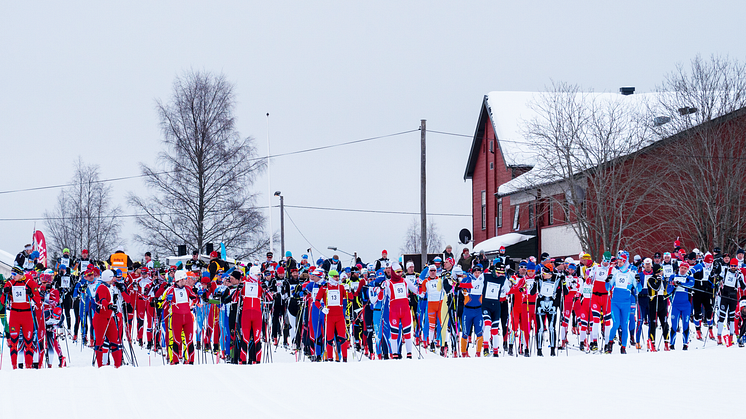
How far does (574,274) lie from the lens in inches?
685

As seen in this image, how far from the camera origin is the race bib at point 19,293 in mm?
15469

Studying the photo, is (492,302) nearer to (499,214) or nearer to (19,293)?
(19,293)

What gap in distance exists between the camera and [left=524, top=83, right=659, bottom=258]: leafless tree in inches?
1262

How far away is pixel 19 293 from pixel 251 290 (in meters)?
4.15

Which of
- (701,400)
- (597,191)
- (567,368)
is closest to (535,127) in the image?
(597,191)

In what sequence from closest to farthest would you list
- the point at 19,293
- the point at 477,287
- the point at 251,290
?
the point at 19,293 → the point at 251,290 → the point at 477,287

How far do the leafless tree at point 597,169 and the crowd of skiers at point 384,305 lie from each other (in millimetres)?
12408

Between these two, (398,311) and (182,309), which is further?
(398,311)

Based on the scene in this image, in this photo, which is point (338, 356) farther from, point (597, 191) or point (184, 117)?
point (184, 117)

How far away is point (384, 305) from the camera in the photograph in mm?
16891

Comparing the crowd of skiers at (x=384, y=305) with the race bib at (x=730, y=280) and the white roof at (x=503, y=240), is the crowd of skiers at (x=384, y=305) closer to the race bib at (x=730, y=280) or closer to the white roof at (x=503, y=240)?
the race bib at (x=730, y=280)

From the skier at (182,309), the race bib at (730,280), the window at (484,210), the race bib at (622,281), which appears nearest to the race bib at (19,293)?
the skier at (182,309)

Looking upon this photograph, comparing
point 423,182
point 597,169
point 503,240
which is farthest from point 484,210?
point 423,182

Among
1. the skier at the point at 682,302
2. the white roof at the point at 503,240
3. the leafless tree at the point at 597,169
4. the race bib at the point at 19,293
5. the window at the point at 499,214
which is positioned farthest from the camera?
the window at the point at 499,214
